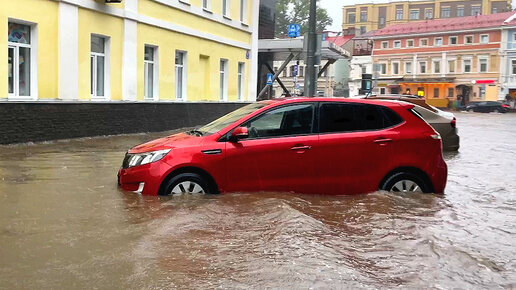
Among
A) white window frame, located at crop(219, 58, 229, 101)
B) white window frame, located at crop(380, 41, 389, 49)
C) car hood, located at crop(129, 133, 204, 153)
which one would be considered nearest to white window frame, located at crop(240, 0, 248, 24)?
white window frame, located at crop(219, 58, 229, 101)

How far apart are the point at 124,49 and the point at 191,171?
10.9 meters

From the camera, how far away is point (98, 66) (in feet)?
52.2

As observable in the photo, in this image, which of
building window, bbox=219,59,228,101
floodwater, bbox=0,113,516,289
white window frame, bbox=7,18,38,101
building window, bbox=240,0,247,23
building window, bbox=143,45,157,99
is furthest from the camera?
building window, bbox=240,0,247,23

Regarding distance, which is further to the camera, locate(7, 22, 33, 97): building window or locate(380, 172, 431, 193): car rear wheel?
locate(7, 22, 33, 97): building window

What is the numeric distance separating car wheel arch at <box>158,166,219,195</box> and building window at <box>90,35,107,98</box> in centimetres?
983

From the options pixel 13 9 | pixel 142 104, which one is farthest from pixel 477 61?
pixel 13 9

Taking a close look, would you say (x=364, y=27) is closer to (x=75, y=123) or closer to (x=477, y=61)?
(x=477, y=61)

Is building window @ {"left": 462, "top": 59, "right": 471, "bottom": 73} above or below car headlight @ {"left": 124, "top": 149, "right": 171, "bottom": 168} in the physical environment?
above

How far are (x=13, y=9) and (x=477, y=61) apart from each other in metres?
61.3

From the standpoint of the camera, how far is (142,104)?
17.3 meters

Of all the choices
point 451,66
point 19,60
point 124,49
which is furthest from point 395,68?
point 19,60

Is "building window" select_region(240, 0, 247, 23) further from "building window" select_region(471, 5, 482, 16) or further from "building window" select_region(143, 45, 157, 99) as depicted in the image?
"building window" select_region(471, 5, 482, 16)

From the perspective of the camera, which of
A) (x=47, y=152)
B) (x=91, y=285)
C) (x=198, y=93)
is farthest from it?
(x=198, y=93)

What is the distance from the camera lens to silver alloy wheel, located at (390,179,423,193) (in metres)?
7.20
